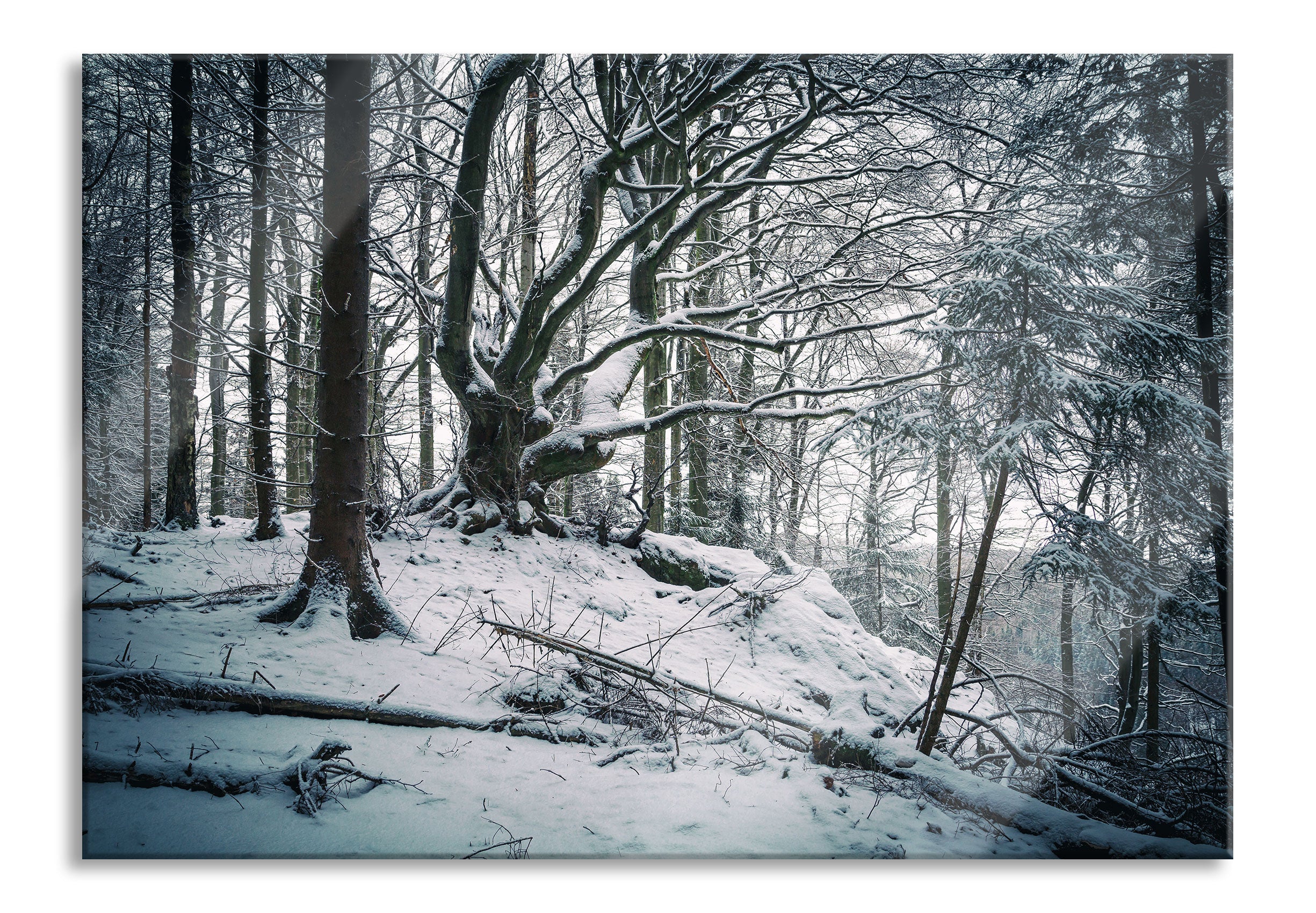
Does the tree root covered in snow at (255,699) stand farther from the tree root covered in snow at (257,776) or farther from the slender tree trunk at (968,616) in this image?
the slender tree trunk at (968,616)

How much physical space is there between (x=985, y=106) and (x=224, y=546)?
368 centimetres

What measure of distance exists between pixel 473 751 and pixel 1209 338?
3017 mm

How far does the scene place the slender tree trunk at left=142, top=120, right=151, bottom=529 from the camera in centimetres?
219

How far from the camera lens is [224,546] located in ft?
7.80

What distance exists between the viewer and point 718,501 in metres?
2.83

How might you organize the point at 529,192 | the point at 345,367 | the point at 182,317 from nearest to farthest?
the point at 345,367 < the point at 182,317 < the point at 529,192

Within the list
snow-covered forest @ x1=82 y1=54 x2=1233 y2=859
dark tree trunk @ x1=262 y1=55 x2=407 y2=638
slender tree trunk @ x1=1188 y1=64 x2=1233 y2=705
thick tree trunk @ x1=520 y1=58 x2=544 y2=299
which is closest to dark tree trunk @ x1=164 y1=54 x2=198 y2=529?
snow-covered forest @ x1=82 y1=54 x2=1233 y2=859

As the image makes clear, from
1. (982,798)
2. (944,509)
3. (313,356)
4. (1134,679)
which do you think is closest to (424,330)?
(313,356)

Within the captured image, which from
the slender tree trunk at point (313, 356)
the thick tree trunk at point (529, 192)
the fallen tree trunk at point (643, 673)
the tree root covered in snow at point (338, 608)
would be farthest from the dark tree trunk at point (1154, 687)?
the thick tree trunk at point (529, 192)

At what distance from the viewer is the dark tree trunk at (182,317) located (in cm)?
221

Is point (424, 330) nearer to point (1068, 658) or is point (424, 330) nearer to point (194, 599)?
point (194, 599)

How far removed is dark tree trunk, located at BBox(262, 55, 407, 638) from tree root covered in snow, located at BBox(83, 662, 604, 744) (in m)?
0.35
